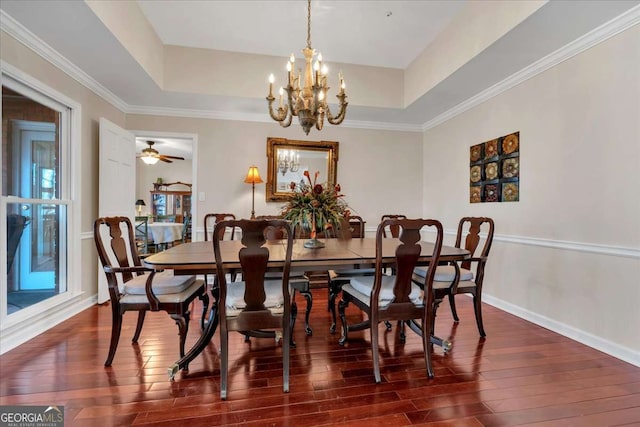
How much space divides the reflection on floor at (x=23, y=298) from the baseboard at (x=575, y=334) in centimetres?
450

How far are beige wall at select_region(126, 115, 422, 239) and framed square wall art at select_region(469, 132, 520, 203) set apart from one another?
4.01 ft

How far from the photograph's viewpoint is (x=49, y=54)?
264cm

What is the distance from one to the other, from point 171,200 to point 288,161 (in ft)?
20.5

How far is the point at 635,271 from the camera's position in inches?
84.4

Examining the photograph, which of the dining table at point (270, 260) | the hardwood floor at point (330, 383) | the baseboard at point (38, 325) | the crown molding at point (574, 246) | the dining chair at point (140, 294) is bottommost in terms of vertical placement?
the hardwood floor at point (330, 383)

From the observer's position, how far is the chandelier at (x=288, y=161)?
4500 mm

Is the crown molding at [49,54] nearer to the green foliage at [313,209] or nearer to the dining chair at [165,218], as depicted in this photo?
the green foliage at [313,209]

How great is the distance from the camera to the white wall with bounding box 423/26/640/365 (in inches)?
86.2

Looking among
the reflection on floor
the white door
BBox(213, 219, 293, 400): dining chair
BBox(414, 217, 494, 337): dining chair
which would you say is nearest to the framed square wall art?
BBox(414, 217, 494, 337): dining chair

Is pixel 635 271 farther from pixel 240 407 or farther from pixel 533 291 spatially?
pixel 240 407

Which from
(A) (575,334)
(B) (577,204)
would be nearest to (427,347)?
(A) (575,334)

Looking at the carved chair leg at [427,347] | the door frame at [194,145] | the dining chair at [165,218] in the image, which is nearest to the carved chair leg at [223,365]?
the carved chair leg at [427,347]

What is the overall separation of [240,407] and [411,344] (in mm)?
1372

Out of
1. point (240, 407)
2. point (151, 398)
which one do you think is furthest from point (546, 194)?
point (151, 398)
